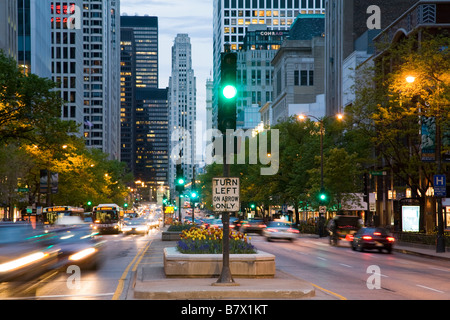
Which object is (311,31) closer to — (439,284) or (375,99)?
(375,99)

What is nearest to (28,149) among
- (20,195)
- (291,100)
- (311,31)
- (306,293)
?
(20,195)

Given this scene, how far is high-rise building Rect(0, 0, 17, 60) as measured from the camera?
315 feet

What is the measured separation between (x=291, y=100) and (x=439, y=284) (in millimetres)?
107495

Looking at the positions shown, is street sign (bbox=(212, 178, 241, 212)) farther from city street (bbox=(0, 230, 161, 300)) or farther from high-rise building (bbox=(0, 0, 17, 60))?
high-rise building (bbox=(0, 0, 17, 60))

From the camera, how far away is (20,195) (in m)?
86.4

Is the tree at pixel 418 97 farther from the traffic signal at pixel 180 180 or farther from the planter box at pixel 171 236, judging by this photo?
the planter box at pixel 171 236

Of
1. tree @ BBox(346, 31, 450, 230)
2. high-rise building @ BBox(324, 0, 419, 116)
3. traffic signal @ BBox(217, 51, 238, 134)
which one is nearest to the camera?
traffic signal @ BBox(217, 51, 238, 134)

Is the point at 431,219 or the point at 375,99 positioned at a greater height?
the point at 375,99

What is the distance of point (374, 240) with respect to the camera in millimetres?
37844

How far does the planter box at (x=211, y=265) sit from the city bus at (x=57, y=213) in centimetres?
6623

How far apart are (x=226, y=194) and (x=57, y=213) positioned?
75.2 metres

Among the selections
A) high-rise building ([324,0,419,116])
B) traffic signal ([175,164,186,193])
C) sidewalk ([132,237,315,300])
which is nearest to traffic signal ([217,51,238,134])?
sidewalk ([132,237,315,300])

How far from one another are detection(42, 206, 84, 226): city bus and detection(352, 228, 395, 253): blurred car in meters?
52.4

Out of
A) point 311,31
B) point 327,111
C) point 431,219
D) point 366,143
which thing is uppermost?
point 311,31
